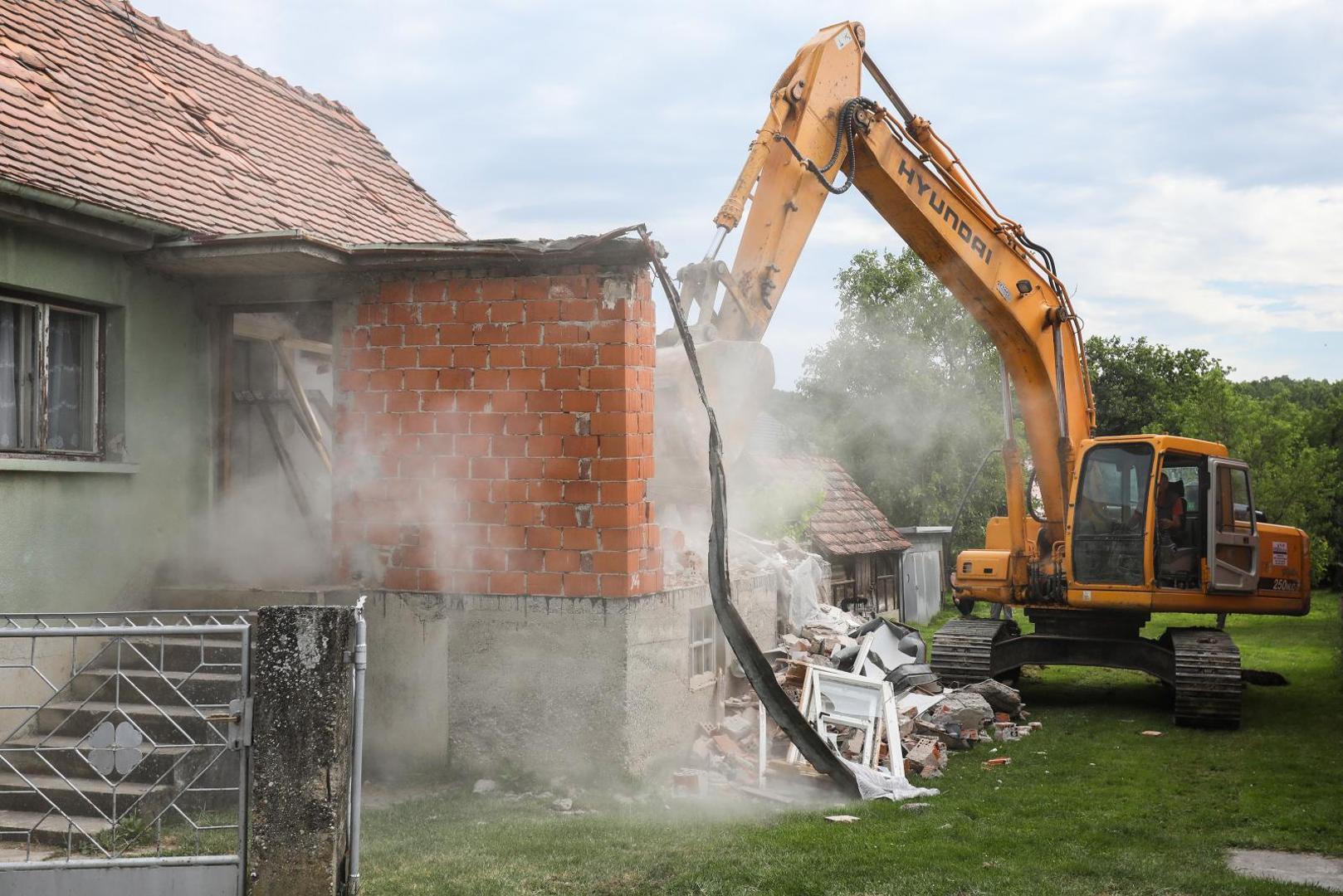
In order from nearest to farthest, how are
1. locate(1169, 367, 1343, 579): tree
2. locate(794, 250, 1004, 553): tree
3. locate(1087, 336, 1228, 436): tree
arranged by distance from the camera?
locate(1169, 367, 1343, 579): tree < locate(794, 250, 1004, 553): tree < locate(1087, 336, 1228, 436): tree

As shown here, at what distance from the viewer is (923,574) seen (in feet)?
83.8

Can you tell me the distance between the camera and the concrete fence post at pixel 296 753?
496 centimetres

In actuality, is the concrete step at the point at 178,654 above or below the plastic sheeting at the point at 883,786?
above

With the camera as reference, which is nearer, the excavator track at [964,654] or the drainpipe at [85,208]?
the drainpipe at [85,208]

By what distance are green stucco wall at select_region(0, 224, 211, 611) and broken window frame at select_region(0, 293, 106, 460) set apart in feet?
0.27

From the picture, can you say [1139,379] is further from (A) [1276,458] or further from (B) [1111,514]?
(B) [1111,514]

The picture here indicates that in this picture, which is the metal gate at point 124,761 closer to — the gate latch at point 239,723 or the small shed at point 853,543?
the gate latch at point 239,723

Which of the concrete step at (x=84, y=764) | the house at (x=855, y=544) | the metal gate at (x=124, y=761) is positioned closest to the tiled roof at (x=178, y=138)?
the metal gate at (x=124, y=761)

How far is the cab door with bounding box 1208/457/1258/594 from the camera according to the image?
12000mm

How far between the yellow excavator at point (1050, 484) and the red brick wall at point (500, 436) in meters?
2.17

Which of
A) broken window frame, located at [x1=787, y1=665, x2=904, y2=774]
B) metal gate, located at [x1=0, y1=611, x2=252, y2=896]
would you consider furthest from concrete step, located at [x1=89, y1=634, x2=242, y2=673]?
broken window frame, located at [x1=787, y1=665, x2=904, y2=774]

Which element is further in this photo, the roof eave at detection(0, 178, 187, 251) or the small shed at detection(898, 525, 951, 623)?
the small shed at detection(898, 525, 951, 623)

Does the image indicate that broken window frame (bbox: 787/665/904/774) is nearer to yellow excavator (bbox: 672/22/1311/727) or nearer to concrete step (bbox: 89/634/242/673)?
yellow excavator (bbox: 672/22/1311/727)

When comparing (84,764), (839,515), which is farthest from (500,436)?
(839,515)
